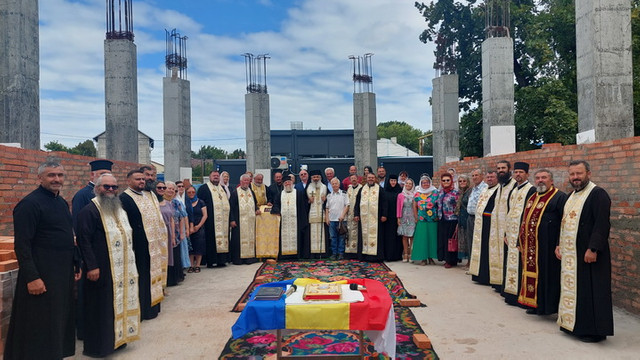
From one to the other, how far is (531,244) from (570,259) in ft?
2.22

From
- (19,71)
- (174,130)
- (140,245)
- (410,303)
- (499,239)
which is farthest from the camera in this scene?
(174,130)

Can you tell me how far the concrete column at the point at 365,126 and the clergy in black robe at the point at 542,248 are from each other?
34.0 ft

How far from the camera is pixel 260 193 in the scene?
961cm

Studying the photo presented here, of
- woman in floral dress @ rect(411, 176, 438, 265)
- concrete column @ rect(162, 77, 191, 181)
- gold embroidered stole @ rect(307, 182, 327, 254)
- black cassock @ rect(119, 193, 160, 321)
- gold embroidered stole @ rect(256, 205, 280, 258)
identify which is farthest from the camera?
concrete column @ rect(162, 77, 191, 181)

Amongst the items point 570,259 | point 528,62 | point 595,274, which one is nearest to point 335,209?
point 570,259

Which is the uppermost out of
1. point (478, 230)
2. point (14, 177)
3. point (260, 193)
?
point (14, 177)

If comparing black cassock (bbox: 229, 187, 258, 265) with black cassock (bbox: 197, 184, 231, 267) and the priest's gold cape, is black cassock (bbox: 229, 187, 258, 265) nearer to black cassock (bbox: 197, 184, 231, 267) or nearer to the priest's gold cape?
black cassock (bbox: 197, 184, 231, 267)

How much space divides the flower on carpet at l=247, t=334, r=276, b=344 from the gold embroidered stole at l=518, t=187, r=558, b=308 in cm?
286

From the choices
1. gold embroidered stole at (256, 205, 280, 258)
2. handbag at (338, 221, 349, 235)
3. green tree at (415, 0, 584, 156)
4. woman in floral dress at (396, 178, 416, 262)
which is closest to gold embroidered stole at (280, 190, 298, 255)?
gold embroidered stole at (256, 205, 280, 258)

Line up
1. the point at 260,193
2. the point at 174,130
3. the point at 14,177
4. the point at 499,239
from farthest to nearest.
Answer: the point at 174,130 → the point at 260,193 → the point at 499,239 → the point at 14,177

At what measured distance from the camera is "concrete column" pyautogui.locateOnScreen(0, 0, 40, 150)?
22.4 feet

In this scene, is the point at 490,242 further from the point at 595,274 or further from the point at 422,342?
the point at 422,342

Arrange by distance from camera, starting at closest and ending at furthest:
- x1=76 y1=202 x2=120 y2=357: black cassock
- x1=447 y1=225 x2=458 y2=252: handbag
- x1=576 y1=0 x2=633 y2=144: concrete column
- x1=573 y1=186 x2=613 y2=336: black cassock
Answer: x1=76 y1=202 x2=120 y2=357: black cassock, x1=573 y1=186 x2=613 y2=336: black cassock, x1=576 y1=0 x2=633 y2=144: concrete column, x1=447 y1=225 x2=458 y2=252: handbag

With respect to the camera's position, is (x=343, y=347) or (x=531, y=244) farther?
(x=531, y=244)
